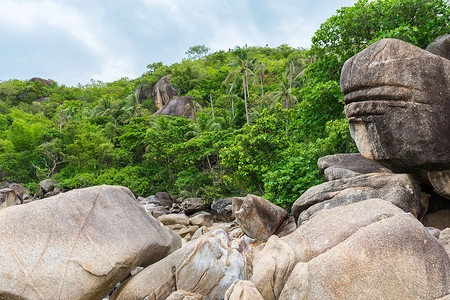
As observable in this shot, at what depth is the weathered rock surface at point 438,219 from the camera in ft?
22.4

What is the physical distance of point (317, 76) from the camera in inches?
490

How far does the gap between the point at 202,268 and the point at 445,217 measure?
5.60 metres

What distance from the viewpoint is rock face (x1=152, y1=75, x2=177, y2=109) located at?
44938mm

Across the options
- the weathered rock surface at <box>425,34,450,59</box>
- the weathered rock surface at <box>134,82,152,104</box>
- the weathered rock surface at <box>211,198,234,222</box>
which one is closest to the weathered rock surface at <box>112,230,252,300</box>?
the weathered rock surface at <box>425,34,450,59</box>

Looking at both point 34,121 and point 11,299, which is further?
point 34,121

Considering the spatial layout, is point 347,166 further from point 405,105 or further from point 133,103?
point 133,103

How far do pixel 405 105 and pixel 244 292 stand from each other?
15.7 feet

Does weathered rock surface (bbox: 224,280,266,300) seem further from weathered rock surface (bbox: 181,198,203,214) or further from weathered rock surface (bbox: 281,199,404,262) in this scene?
weathered rock surface (bbox: 181,198,203,214)

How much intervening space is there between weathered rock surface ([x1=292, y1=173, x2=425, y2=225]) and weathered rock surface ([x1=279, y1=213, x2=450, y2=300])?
7.00ft

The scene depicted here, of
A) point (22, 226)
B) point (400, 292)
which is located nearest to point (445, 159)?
point (400, 292)

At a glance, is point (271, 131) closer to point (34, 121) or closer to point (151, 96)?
point (34, 121)

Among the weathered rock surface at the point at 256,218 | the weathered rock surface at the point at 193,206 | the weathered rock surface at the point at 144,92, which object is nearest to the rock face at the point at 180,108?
the weathered rock surface at the point at 144,92

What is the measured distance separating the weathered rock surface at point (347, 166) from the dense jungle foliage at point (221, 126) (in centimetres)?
142

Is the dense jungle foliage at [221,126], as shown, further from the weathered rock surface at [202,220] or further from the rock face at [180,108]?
the weathered rock surface at [202,220]
